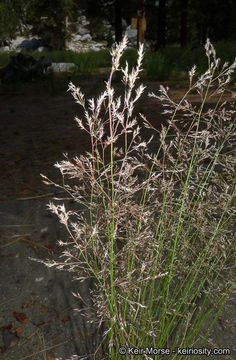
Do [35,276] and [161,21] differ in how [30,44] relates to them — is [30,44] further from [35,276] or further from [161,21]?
[35,276]

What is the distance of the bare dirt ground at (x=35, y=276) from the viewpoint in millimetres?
1616

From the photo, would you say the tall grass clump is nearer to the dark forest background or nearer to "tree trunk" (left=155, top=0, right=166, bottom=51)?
"tree trunk" (left=155, top=0, right=166, bottom=51)

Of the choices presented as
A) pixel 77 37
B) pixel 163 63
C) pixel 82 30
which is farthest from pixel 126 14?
pixel 82 30

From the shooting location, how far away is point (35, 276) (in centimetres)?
199

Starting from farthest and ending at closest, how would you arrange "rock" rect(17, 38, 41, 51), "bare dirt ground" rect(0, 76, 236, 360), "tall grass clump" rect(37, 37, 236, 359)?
"rock" rect(17, 38, 41, 51) < "bare dirt ground" rect(0, 76, 236, 360) < "tall grass clump" rect(37, 37, 236, 359)

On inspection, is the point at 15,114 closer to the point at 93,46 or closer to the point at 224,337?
the point at 224,337

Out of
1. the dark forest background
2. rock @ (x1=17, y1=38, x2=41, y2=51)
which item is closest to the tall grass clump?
the dark forest background

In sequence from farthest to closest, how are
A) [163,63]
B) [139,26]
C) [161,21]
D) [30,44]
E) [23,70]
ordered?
1. [30,44]
2. [161,21]
3. [139,26]
4. [23,70]
5. [163,63]

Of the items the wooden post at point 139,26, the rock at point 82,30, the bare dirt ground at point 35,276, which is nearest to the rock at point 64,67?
the wooden post at point 139,26

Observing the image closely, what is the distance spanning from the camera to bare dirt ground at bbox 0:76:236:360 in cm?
162

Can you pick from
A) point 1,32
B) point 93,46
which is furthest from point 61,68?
point 93,46

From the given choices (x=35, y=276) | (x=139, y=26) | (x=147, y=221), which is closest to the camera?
(x=147, y=221)

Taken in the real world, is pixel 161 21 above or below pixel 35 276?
above

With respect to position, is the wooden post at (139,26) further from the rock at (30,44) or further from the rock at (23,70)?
the rock at (30,44)
